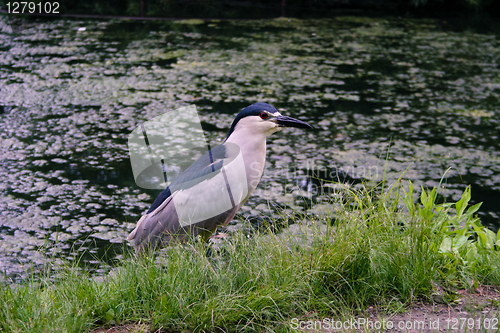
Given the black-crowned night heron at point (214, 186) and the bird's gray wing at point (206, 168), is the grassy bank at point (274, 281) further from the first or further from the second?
the bird's gray wing at point (206, 168)

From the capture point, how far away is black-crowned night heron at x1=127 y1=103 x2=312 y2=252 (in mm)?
2986

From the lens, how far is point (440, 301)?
2490 millimetres

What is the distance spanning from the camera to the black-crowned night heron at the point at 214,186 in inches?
118

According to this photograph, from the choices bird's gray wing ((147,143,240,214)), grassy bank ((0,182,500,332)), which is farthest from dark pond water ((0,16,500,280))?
bird's gray wing ((147,143,240,214))

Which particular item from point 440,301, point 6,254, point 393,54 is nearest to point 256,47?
point 393,54

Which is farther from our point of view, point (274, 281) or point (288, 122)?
point (288, 122)

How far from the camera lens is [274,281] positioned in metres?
2.40

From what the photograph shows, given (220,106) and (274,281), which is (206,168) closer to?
(274,281)

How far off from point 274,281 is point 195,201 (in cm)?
83

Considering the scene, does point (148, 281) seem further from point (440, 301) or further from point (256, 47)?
point (256, 47)

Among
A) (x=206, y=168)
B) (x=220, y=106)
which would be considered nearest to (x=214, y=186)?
(x=206, y=168)

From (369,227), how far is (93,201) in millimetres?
2354

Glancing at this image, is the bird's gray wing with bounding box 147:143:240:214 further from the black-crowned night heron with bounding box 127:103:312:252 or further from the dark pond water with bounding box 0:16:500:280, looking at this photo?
the dark pond water with bounding box 0:16:500:280

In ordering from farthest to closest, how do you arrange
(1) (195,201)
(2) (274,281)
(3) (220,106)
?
(3) (220,106)
(1) (195,201)
(2) (274,281)
